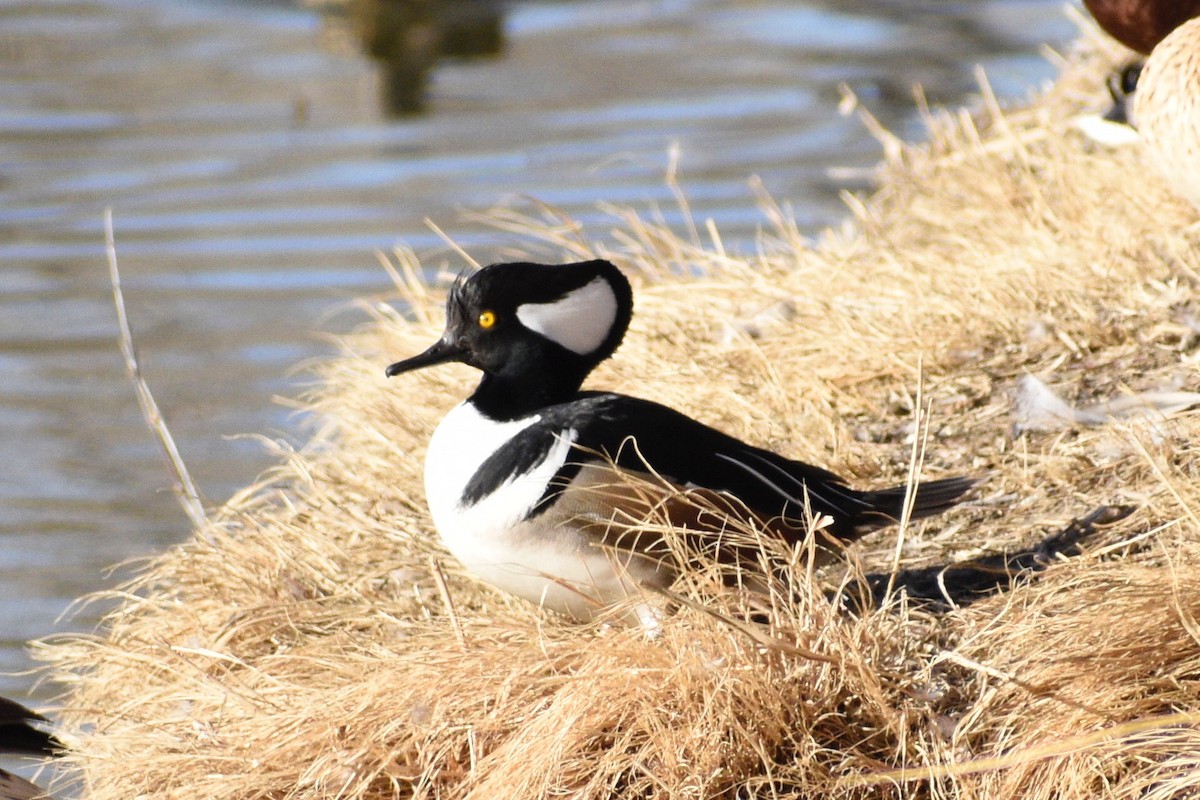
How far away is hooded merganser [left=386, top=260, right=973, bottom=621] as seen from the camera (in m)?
2.77

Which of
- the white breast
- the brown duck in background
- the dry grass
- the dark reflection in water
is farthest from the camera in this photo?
the dark reflection in water

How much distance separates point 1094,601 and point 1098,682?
231 millimetres

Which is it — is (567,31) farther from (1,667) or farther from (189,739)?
(189,739)

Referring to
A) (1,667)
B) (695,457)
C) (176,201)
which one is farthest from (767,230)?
(695,457)

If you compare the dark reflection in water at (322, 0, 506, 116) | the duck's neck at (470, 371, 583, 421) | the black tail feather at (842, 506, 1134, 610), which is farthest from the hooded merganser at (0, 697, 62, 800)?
the dark reflection in water at (322, 0, 506, 116)

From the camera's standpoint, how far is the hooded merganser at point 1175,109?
12.7 feet

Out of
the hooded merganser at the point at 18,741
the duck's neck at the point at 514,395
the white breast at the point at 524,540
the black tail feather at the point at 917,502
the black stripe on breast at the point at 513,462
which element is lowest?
the hooded merganser at the point at 18,741

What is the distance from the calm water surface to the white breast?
6.70ft

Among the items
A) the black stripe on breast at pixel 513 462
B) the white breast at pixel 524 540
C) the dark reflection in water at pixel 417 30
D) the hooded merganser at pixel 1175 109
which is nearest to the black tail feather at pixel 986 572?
the white breast at pixel 524 540

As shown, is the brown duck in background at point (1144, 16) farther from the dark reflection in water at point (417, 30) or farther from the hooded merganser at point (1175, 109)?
the dark reflection in water at point (417, 30)

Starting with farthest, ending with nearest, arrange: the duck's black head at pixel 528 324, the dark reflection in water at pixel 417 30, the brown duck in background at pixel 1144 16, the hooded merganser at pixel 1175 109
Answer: the dark reflection in water at pixel 417 30 < the brown duck in background at pixel 1144 16 < the hooded merganser at pixel 1175 109 < the duck's black head at pixel 528 324

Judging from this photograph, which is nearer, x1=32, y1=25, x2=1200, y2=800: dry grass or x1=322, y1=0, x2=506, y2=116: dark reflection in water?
x1=32, y1=25, x2=1200, y2=800: dry grass

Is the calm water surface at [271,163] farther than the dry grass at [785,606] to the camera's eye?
Yes

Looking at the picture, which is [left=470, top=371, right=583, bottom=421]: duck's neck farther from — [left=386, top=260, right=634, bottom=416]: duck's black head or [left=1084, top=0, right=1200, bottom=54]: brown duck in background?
[left=1084, top=0, right=1200, bottom=54]: brown duck in background
